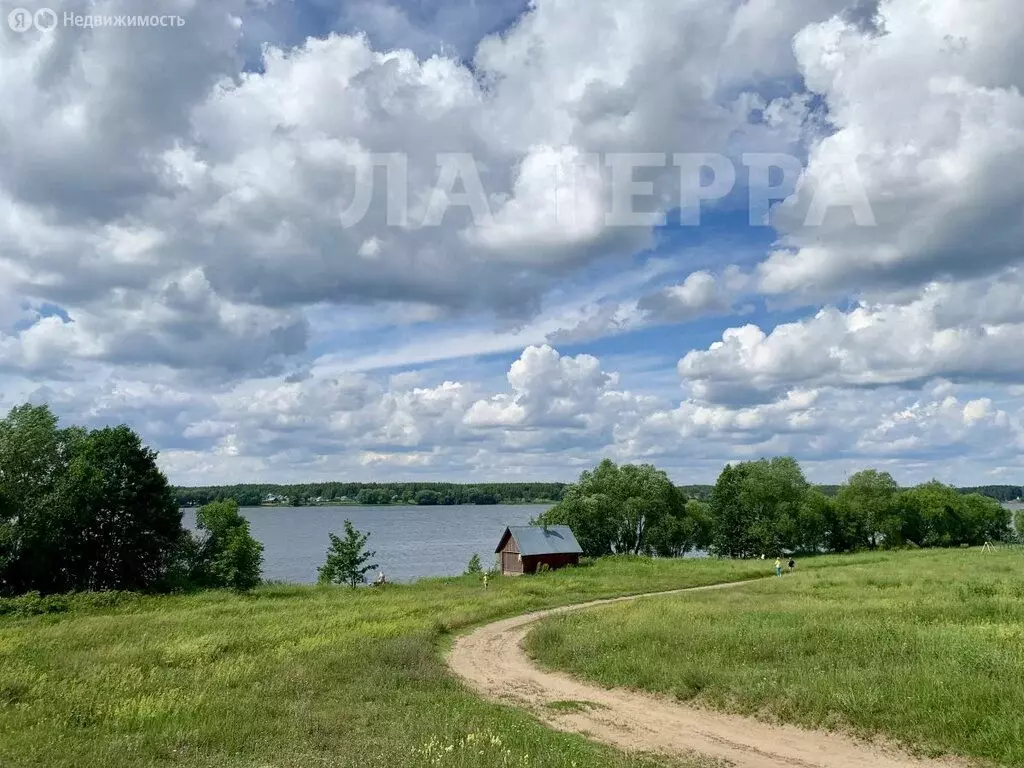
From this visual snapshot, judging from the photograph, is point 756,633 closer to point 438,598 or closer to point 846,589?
point 846,589

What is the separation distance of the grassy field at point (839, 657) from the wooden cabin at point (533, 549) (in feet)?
95.5

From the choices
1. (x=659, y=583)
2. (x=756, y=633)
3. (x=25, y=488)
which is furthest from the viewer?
(x=25, y=488)

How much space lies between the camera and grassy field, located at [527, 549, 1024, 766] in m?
13.0

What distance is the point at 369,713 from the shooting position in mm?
14547

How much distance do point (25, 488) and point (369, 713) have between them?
151 feet

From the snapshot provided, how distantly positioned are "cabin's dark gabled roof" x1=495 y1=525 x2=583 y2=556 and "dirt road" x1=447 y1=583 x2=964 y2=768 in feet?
133

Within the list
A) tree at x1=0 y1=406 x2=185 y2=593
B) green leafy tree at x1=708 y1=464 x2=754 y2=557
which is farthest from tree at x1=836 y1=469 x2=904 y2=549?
tree at x1=0 y1=406 x2=185 y2=593

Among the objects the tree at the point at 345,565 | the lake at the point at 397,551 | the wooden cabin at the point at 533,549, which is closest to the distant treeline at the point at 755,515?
the lake at the point at 397,551

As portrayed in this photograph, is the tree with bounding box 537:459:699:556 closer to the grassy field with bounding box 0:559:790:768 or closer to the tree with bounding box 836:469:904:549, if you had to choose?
the tree with bounding box 836:469:904:549

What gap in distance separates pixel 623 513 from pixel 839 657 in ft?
220

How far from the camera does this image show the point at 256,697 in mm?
15805

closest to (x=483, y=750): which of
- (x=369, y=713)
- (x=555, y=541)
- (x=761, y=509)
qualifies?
(x=369, y=713)

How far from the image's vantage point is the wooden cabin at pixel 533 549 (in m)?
60.4

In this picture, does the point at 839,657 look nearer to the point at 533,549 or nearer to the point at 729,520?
the point at 533,549
